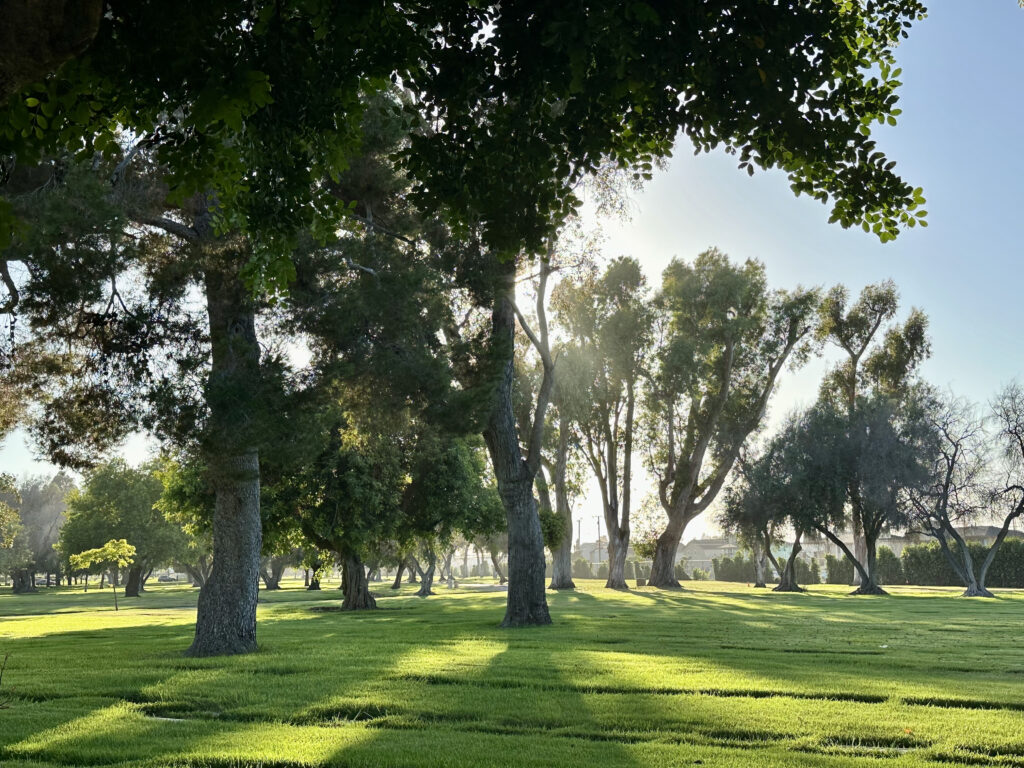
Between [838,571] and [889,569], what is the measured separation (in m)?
5.48

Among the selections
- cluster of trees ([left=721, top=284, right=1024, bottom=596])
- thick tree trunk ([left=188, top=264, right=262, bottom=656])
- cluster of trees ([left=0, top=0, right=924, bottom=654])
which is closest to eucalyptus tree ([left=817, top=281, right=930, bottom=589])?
cluster of trees ([left=721, top=284, right=1024, bottom=596])

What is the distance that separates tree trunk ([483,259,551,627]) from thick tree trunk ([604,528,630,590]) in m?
24.4

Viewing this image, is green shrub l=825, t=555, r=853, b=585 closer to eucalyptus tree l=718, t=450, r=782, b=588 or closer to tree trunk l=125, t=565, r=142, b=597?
eucalyptus tree l=718, t=450, r=782, b=588

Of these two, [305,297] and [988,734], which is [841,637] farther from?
[305,297]

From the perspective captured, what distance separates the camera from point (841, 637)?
14.7 metres

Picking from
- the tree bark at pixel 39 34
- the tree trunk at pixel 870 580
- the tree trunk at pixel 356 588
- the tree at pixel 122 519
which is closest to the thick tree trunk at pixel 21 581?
the tree at pixel 122 519

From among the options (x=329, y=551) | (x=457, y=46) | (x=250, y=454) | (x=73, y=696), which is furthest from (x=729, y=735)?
(x=329, y=551)

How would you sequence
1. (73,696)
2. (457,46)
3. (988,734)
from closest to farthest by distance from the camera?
1. (457,46)
2. (988,734)
3. (73,696)

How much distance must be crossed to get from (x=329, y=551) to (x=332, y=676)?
20.5 metres

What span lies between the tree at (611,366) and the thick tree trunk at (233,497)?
19694 millimetres

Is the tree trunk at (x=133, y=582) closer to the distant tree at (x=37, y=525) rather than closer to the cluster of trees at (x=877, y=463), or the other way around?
the distant tree at (x=37, y=525)

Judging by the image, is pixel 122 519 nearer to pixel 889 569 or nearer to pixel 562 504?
pixel 562 504

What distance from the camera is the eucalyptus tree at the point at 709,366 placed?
3684 centimetres

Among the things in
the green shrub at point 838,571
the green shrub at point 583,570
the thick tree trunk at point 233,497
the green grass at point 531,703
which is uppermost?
the thick tree trunk at point 233,497
